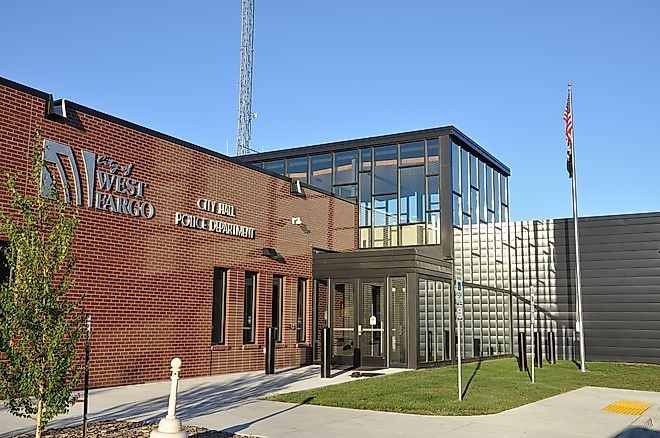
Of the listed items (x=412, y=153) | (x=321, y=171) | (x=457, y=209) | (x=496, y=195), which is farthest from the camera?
(x=496, y=195)

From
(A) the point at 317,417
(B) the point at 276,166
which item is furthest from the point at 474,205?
(A) the point at 317,417

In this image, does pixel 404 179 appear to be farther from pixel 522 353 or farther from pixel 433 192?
pixel 522 353

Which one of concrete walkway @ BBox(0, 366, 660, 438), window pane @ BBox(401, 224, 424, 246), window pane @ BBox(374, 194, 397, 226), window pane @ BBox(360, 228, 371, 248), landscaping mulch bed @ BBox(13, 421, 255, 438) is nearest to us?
landscaping mulch bed @ BBox(13, 421, 255, 438)

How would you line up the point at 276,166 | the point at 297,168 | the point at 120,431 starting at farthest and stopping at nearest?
1. the point at 276,166
2. the point at 297,168
3. the point at 120,431

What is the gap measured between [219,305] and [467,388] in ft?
21.5

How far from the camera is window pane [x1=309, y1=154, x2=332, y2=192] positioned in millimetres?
25734

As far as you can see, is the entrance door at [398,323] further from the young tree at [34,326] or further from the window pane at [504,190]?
the young tree at [34,326]

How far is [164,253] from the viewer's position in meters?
15.9

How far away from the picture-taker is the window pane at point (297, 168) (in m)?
26.2

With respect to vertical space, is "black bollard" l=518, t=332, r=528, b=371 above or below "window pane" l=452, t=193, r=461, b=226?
below

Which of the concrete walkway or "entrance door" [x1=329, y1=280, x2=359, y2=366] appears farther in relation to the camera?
"entrance door" [x1=329, y1=280, x2=359, y2=366]

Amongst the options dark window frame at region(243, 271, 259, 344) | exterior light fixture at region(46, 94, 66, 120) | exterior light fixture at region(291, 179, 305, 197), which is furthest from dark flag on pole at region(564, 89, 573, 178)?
exterior light fixture at region(46, 94, 66, 120)

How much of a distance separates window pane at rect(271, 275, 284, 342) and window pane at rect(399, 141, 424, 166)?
675cm

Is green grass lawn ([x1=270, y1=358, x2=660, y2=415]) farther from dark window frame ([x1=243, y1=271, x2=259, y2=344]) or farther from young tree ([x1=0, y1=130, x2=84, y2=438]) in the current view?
young tree ([x1=0, y1=130, x2=84, y2=438])
